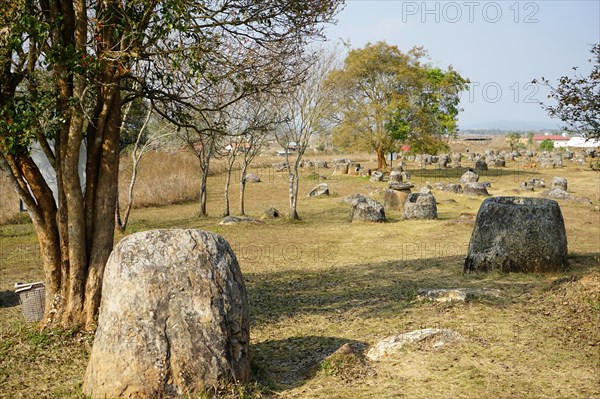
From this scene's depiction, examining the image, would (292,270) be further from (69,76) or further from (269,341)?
(69,76)

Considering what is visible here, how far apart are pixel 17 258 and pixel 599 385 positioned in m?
13.5

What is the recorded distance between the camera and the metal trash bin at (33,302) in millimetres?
8633

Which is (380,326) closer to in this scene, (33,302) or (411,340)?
(411,340)

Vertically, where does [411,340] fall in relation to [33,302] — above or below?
below

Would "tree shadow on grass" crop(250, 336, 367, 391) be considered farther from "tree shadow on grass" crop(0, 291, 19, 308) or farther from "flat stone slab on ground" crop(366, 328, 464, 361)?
"tree shadow on grass" crop(0, 291, 19, 308)

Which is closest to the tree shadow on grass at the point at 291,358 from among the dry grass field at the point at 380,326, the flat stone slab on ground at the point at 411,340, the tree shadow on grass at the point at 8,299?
the dry grass field at the point at 380,326

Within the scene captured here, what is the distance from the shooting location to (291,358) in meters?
6.89

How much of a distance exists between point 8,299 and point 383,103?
34.6m

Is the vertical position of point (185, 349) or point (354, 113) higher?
point (354, 113)

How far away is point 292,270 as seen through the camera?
13.0 m

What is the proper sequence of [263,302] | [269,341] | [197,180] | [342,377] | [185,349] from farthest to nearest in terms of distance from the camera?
1. [197,180]
2. [263,302]
3. [269,341]
4. [342,377]
5. [185,349]

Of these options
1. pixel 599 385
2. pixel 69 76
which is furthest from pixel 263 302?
pixel 599 385

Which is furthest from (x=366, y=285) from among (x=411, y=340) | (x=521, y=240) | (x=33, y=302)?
(x=33, y=302)

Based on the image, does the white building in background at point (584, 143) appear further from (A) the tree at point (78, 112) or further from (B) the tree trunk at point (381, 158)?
(B) the tree trunk at point (381, 158)
